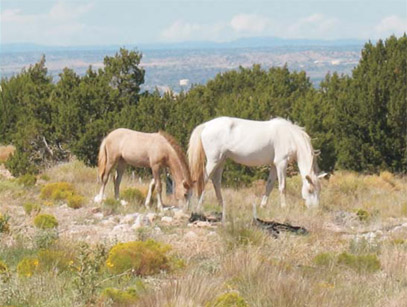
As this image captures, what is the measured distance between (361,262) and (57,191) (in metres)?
7.37

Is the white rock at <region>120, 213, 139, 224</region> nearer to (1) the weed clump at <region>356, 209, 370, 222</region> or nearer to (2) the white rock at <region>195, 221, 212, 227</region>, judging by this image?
(2) the white rock at <region>195, 221, 212, 227</region>

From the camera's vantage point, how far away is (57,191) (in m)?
13.9

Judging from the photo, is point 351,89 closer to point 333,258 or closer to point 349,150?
point 349,150

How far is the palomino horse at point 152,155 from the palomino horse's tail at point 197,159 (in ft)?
2.39

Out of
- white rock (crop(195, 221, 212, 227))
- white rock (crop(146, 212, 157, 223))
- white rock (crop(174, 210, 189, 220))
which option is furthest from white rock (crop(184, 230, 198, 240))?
white rock (crop(174, 210, 189, 220))

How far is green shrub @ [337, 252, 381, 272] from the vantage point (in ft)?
26.8

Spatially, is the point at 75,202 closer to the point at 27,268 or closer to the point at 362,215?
the point at 362,215

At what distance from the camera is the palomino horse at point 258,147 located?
14375 millimetres

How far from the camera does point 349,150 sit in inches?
947

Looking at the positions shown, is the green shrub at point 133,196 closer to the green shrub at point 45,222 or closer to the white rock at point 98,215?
the white rock at point 98,215

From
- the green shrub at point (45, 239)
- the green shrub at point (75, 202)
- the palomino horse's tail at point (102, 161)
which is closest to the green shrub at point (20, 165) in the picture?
the palomino horse's tail at point (102, 161)

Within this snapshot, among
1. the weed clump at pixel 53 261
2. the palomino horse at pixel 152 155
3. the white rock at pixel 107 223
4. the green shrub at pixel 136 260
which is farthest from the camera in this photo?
the palomino horse at pixel 152 155

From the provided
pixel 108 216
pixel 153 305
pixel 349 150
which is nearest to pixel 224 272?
pixel 153 305

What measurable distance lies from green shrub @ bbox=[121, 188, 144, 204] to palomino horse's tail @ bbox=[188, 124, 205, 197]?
1.15 metres
